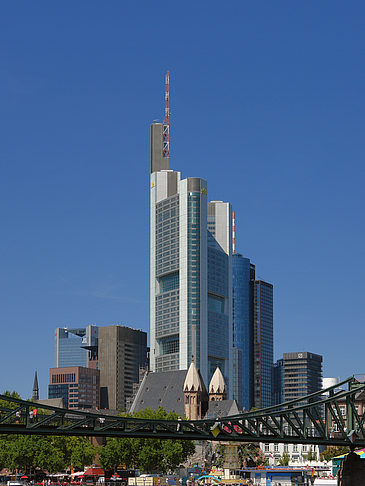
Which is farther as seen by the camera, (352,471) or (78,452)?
(78,452)

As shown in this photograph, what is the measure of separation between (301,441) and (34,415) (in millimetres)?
21647

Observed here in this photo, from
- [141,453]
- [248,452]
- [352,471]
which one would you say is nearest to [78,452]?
[141,453]

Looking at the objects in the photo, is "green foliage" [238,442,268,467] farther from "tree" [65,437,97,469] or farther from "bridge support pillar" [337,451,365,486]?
"bridge support pillar" [337,451,365,486]

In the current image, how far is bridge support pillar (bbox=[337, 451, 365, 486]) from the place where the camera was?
8538cm

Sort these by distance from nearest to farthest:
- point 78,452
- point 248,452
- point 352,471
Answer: point 352,471, point 78,452, point 248,452

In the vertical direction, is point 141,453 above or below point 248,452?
above

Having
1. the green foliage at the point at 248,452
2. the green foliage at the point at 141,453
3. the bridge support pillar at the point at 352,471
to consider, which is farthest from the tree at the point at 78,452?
the bridge support pillar at the point at 352,471

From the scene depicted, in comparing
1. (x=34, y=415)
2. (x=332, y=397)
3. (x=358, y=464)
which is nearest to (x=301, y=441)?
(x=332, y=397)

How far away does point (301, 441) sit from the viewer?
74.6m

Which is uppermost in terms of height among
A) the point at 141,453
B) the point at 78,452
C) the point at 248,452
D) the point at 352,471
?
the point at 352,471

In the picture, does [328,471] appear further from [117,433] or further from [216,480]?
[117,433]

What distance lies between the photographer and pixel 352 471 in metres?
85.8

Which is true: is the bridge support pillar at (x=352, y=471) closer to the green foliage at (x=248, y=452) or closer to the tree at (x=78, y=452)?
the tree at (x=78, y=452)

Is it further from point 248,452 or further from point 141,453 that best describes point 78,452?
point 248,452
